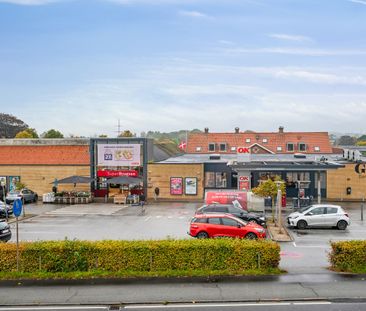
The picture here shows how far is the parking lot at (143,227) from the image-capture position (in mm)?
21094

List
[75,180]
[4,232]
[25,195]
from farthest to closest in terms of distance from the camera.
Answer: [25,195] < [75,180] < [4,232]

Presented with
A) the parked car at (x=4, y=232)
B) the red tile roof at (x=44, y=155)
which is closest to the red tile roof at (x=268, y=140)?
the red tile roof at (x=44, y=155)

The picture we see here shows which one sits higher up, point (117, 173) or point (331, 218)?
point (117, 173)

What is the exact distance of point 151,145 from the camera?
4900 centimetres

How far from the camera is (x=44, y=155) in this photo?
50.7 metres

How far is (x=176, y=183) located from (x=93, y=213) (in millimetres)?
10434

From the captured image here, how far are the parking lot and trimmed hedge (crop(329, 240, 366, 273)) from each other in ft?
2.08

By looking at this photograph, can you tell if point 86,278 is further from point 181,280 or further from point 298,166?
point 298,166

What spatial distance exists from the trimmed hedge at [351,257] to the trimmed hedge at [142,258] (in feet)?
7.56

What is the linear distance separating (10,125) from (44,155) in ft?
255

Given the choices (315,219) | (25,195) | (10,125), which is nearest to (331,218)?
(315,219)

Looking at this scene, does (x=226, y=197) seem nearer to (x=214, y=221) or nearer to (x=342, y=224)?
(x=342, y=224)

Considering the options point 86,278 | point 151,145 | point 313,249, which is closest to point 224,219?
point 313,249

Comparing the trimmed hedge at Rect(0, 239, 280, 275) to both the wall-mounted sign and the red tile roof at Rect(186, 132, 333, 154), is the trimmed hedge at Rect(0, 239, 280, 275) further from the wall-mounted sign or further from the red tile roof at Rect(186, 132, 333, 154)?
the red tile roof at Rect(186, 132, 333, 154)
